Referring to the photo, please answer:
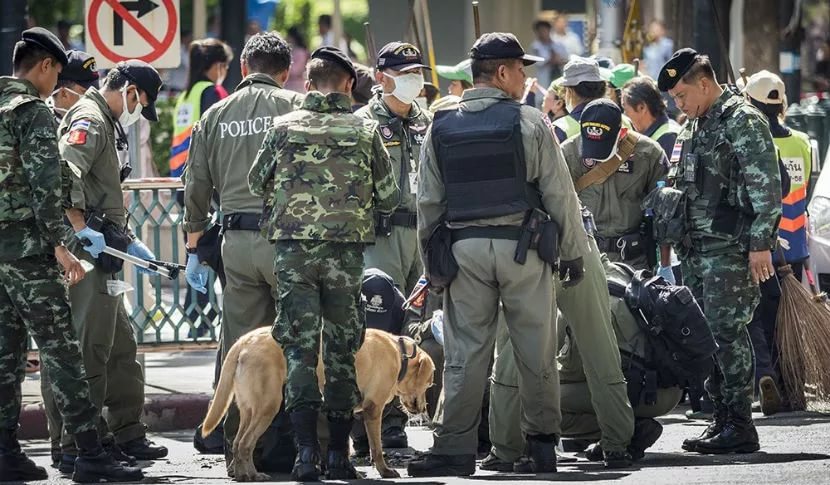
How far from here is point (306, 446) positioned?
26.1 feet

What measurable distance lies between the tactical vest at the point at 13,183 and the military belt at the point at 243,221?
111cm

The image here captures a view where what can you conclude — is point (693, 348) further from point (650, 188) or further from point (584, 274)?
point (650, 188)

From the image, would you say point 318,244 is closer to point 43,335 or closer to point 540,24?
point 43,335

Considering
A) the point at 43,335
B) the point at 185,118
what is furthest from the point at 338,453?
the point at 185,118

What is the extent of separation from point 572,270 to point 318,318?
1.18 m

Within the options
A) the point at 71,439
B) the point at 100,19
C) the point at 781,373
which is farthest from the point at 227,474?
the point at 100,19

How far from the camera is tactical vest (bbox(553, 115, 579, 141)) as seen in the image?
35.8 feet

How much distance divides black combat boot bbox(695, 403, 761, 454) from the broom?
64.2 inches

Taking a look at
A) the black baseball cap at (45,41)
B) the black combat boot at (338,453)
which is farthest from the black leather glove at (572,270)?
the black baseball cap at (45,41)

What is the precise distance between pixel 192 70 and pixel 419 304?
206 inches

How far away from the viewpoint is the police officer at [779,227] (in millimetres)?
10406

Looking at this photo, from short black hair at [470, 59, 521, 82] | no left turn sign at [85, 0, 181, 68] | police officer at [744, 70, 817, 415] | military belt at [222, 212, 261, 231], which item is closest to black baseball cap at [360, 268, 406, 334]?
military belt at [222, 212, 261, 231]

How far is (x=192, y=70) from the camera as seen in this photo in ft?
45.9

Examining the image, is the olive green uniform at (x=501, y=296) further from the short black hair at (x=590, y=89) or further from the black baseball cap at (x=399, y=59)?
the short black hair at (x=590, y=89)
